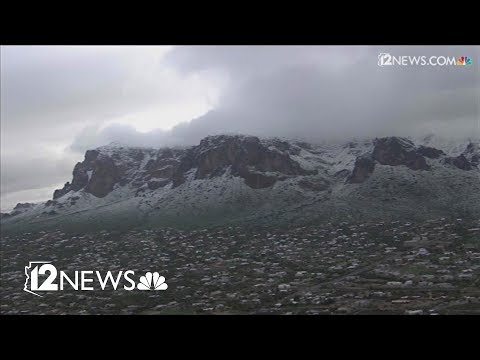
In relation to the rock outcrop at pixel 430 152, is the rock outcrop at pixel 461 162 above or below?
below

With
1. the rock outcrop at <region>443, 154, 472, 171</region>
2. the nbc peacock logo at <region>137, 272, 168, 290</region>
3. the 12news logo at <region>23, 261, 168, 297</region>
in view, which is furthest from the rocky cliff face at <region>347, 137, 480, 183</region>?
the 12news logo at <region>23, 261, 168, 297</region>

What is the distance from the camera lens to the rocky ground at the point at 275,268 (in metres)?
49.9

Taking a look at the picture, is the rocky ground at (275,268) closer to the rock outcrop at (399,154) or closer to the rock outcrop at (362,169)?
the rock outcrop at (362,169)

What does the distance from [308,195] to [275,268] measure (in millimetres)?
94131

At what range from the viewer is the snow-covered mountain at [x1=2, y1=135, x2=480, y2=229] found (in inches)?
4724

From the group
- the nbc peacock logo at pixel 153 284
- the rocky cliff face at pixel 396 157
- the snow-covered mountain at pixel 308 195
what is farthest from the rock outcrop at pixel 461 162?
the nbc peacock logo at pixel 153 284

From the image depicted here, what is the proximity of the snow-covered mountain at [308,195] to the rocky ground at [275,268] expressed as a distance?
63.0ft

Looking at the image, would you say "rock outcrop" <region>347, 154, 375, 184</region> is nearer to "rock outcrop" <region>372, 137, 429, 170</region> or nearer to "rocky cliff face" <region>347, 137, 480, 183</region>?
"rocky cliff face" <region>347, 137, 480, 183</region>

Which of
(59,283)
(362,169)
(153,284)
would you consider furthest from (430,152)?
(59,283)

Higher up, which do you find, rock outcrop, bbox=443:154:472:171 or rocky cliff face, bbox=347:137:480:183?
rocky cliff face, bbox=347:137:480:183

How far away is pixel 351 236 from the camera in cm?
8756

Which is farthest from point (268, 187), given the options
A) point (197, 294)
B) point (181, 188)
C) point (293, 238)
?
point (197, 294)

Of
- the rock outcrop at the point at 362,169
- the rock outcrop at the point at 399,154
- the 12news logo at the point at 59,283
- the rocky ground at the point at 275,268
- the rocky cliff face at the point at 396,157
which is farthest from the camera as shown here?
the rock outcrop at the point at 399,154

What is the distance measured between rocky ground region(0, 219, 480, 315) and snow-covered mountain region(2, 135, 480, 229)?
756 inches
